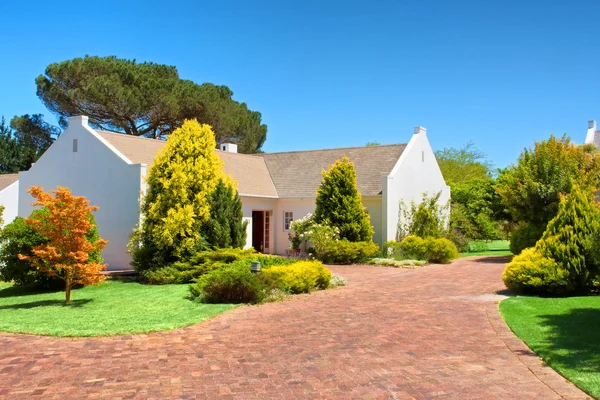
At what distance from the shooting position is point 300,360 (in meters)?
7.27

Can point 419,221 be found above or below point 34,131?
below

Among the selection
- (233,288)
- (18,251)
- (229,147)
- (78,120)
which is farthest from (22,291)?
(229,147)

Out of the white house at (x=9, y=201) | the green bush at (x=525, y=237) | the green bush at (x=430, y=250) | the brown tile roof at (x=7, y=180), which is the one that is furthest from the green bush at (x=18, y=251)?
the brown tile roof at (x=7, y=180)

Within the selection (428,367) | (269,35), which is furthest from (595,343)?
(269,35)

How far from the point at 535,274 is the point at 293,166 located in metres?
18.4

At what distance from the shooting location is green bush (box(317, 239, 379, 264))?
21.4 metres

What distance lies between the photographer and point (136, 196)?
1961 centimetres

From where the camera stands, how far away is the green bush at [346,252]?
2144cm

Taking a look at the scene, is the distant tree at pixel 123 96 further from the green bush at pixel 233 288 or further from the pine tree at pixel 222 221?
the green bush at pixel 233 288

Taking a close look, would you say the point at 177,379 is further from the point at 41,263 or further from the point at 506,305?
the point at 41,263

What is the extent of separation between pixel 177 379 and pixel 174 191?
1053 centimetres

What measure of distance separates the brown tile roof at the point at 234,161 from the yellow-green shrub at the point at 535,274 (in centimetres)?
1398

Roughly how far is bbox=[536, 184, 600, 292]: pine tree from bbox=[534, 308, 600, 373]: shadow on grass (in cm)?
212

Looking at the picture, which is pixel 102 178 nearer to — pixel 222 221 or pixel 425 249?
pixel 222 221
